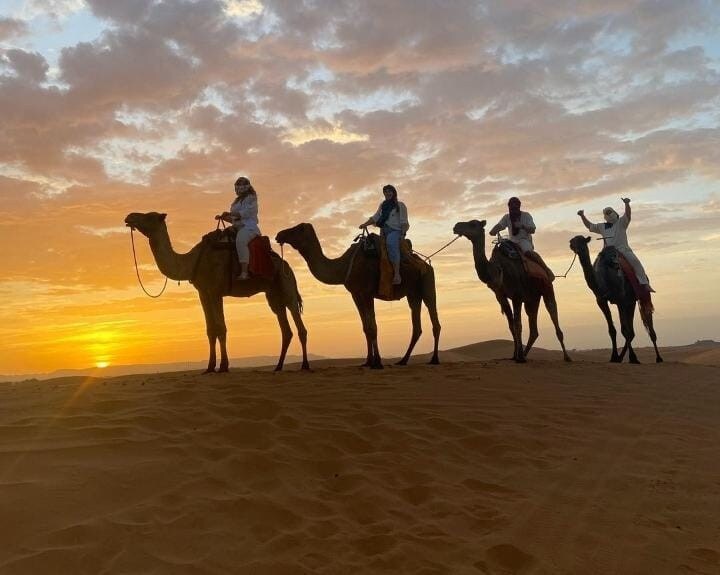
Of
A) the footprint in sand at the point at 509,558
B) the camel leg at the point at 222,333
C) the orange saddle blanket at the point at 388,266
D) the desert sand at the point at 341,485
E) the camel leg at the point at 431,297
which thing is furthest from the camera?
the camel leg at the point at 431,297

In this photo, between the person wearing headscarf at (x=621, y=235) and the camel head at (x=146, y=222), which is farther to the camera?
the person wearing headscarf at (x=621, y=235)

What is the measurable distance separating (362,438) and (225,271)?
21.7ft

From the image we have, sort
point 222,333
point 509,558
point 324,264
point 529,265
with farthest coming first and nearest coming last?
point 529,265, point 324,264, point 222,333, point 509,558

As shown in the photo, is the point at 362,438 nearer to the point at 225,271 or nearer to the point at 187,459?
the point at 187,459

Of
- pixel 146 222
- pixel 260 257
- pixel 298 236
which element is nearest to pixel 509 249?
pixel 298 236

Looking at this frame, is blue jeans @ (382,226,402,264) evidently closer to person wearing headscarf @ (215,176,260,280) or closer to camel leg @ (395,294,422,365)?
camel leg @ (395,294,422,365)

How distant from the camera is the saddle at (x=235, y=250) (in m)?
12.1

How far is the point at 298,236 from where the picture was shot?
13.4 meters

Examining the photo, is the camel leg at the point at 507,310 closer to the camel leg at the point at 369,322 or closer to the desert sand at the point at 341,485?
the camel leg at the point at 369,322

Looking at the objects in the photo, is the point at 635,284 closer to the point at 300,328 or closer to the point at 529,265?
the point at 529,265

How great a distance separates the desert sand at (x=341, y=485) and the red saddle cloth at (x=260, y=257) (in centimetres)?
383

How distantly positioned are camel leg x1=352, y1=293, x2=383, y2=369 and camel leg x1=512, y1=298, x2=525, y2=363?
386 centimetres

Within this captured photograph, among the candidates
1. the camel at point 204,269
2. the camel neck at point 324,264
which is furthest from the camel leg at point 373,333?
the camel at point 204,269

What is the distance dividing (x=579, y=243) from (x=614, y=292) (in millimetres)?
1673
